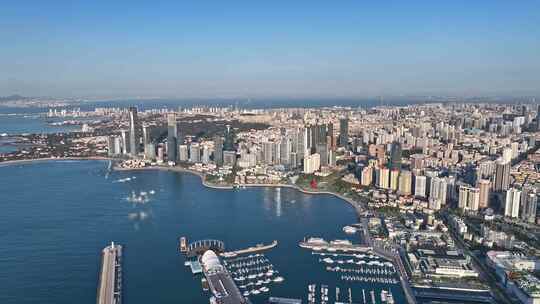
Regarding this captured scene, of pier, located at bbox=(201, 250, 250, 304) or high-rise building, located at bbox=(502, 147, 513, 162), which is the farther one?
high-rise building, located at bbox=(502, 147, 513, 162)

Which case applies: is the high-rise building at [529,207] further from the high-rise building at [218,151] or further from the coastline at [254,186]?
the high-rise building at [218,151]

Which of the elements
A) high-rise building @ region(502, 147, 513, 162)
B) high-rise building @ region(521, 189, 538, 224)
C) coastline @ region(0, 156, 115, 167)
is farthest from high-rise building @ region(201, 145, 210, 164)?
high-rise building @ region(521, 189, 538, 224)

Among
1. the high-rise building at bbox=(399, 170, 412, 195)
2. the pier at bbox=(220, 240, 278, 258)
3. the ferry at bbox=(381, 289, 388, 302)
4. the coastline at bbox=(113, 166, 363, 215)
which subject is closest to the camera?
the ferry at bbox=(381, 289, 388, 302)

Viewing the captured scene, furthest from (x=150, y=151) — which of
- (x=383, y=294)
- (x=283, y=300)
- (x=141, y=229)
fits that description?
(x=383, y=294)

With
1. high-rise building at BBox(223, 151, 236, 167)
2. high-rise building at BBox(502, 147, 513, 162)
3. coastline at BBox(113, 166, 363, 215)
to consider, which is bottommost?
coastline at BBox(113, 166, 363, 215)

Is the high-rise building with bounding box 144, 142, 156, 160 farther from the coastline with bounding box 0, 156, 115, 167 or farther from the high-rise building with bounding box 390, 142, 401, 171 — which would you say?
the high-rise building with bounding box 390, 142, 401, 171
